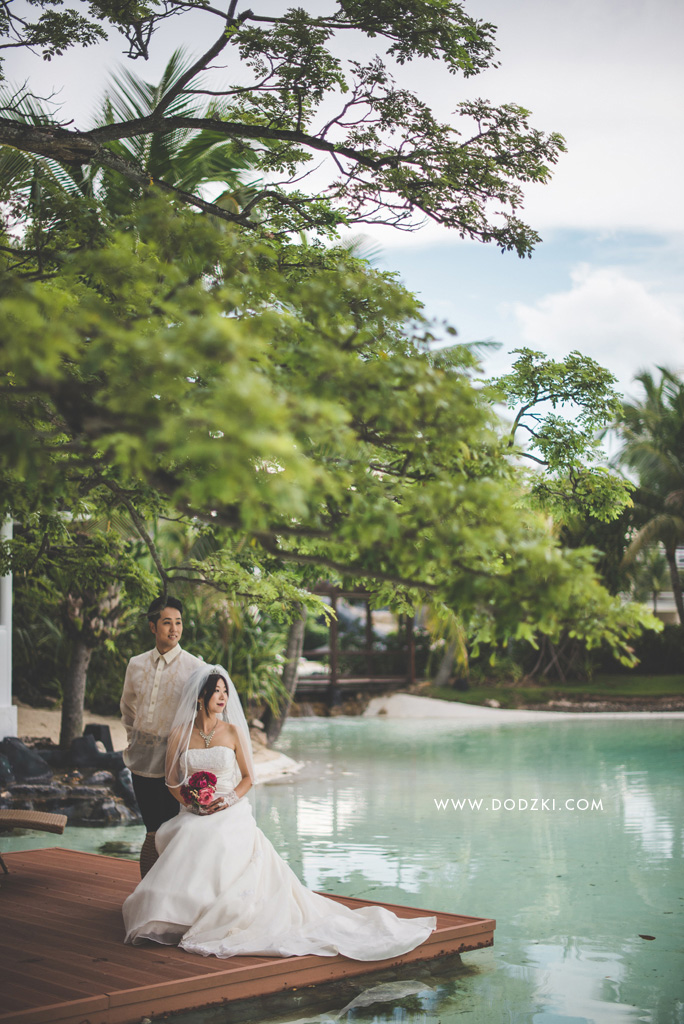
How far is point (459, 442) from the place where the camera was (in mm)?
3588

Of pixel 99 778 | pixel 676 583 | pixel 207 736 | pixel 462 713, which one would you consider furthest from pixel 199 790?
pixel 676 583

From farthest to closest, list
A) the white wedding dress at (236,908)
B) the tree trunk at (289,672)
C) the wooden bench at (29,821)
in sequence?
the tree trunk at (289,672) → the wooden bench at (29,821) → the white wedding dress at (236,908)

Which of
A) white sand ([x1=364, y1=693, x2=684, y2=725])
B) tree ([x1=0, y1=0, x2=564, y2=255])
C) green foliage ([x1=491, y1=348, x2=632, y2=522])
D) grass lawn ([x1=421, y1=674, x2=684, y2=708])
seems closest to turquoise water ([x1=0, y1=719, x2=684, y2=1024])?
green foliage ([x1=491, y1=348, x2=632, y2=522])

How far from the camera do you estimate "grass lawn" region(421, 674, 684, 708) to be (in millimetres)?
24156

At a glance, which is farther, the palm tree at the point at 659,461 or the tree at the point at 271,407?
the palm tree at the point at 659,461

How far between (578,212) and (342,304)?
4335 centimetres

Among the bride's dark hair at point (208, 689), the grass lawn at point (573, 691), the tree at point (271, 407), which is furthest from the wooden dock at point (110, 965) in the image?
the grass lawn at point (573, 691)

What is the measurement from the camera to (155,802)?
5816 millimetres

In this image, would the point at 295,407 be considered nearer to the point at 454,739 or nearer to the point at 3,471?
the point at 3,471

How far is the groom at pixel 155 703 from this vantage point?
5707mm

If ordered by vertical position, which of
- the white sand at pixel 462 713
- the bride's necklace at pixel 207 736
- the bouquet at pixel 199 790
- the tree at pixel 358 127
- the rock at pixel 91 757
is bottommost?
the white sand at pixel 462 713

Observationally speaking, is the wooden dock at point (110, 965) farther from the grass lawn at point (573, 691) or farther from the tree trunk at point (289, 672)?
the grass lawn at point (573, 691)

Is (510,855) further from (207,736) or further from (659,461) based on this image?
(659,461)

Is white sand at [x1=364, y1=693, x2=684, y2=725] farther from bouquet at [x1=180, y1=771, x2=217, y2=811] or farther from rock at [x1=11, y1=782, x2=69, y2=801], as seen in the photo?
bouquet at [x1=180, y1=771, x2=217, y2=811]
